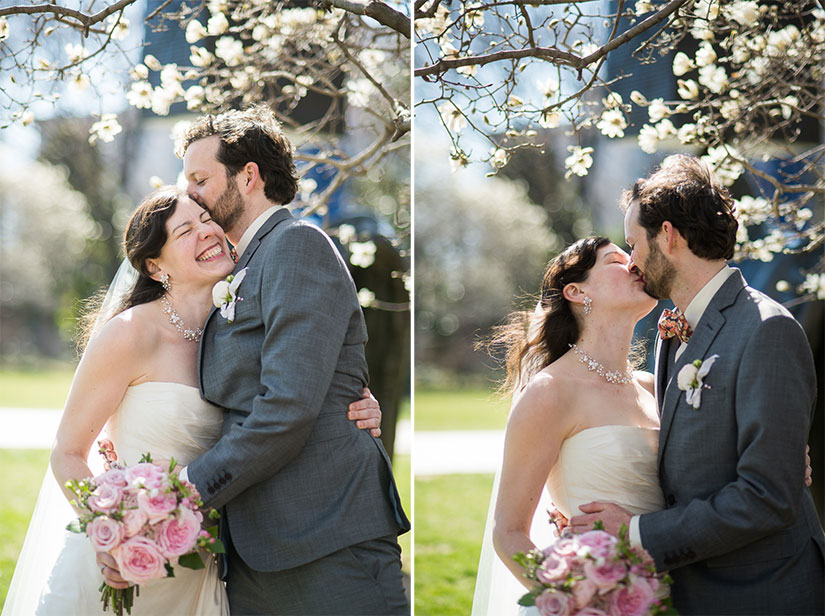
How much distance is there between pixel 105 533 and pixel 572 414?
→ 1480mm

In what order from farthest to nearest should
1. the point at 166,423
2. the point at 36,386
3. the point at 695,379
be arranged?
the point at 36,386 < the point at 166,423 < the point at 695,379

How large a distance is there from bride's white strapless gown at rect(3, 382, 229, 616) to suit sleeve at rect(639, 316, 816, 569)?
4.84 ft

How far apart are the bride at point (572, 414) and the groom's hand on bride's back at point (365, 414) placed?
0.46m

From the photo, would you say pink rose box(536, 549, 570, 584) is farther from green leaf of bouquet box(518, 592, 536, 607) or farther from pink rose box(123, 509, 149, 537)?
pink rose box(123, 509, 149, 537)

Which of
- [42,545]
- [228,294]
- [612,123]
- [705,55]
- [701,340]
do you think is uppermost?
[705,55]

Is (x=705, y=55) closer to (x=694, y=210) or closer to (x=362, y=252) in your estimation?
(x=694, y=210)

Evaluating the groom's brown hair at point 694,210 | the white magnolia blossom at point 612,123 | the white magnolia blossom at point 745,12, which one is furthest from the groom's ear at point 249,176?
the white magnolia blossom at point 745,12

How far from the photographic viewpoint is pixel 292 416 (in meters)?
2.50

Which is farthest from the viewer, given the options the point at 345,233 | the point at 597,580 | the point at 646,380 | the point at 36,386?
the point at 36,386

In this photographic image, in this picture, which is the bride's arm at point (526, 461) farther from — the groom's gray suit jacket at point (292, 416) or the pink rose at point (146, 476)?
the pink rose at point (146, 476)

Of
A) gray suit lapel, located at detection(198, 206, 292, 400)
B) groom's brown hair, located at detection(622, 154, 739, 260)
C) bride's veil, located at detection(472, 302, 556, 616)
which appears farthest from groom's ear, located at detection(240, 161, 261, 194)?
groom's brown hair, located at detection(622, 154, 739, 260)

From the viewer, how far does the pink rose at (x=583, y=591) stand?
85.7 inches

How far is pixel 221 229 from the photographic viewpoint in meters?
3.08

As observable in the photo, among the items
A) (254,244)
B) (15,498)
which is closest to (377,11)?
(254,244)
